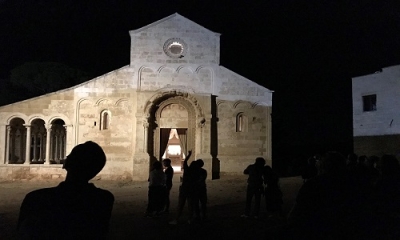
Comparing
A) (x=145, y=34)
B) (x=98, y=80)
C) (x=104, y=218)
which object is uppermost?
(x=145, y=34)

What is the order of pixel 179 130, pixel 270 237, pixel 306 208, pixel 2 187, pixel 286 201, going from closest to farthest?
pixel 270 237
pixel 306 208
pixel 286 201
pixel 2 187
pixel 179 130

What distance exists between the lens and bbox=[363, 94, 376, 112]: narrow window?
25000 millimetres

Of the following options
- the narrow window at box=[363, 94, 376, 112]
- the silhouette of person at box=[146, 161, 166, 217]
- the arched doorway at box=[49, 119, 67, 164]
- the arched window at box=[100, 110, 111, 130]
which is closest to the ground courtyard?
the silhouette of person at box=[146, 161, 166, 217]

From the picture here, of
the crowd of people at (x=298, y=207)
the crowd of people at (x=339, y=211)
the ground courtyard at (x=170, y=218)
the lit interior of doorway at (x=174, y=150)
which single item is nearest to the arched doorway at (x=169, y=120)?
the ground courtyard at (x=170, y=218)

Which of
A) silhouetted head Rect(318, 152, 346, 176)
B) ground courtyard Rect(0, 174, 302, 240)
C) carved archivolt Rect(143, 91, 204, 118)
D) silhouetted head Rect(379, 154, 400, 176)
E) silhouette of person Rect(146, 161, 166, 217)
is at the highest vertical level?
carved archivolt Rect(143, 91, 204, 118)

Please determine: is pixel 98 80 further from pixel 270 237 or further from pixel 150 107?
pixel 270 237

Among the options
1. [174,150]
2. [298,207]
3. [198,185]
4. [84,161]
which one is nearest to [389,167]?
[298,207]

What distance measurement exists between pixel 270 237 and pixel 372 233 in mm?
876

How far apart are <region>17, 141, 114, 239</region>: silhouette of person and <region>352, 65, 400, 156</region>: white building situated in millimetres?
23788

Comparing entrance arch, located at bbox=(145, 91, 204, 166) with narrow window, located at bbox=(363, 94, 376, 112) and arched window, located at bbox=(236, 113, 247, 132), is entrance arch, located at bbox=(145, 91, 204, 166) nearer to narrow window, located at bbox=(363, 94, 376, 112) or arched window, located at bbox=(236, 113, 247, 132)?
arched window, located at bbox=(236, 113, 247, 132)

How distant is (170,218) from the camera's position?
10734 mm

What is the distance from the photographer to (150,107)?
2242cm

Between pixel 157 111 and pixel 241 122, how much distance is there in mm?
4965

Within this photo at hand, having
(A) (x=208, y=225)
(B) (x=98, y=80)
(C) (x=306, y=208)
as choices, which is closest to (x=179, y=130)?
(B) (x=98, y=80)
